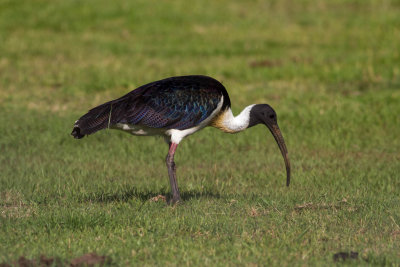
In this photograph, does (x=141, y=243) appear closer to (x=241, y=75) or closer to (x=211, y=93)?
(x=211, y=93)

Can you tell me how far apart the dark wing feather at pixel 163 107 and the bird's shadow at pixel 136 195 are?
79 cm

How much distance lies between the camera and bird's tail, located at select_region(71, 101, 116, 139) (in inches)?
313

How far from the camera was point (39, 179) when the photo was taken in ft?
31.0

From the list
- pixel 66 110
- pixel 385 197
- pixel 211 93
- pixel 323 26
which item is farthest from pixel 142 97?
pixel 323 26

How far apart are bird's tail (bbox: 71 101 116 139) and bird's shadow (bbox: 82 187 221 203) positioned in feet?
2.52

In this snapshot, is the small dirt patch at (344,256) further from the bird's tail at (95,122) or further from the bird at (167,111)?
the bird's tail at (95,122)

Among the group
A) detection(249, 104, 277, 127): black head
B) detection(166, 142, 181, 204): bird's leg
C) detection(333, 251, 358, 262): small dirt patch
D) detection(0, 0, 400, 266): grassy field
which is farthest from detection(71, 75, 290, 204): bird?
detection(333, 251, 358, 262): small dirt patch

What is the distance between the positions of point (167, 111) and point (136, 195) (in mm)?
1129

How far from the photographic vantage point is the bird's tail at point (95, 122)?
7.95 metres

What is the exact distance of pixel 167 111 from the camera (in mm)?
8188

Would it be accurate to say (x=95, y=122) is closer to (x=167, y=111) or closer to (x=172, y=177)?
(x=167, y=111)

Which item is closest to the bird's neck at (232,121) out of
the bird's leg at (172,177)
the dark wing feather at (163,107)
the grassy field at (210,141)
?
the dark wing feather at (163,107)

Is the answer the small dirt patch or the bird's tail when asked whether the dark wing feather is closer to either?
the bird's tail

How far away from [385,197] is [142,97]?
2.88 m
